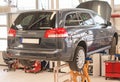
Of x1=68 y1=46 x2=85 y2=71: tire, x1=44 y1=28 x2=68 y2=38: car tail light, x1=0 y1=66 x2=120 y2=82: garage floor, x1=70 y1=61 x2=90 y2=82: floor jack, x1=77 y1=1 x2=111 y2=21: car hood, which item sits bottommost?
x1=0 y1=66 x2=120 y2=82: garage floor

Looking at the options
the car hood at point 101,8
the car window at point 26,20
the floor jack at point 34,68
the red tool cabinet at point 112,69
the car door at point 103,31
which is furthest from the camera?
the floor jack at point 34,68

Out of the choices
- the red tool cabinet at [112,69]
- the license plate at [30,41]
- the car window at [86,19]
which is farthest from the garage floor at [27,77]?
the license plate at [30,41]

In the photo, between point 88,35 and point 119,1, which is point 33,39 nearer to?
point 88,35

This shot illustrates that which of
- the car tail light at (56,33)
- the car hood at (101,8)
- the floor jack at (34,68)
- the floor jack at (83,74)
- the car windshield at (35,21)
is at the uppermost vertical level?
the car hood at (101,8)

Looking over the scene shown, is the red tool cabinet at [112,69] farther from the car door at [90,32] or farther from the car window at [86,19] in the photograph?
the car window at [86,19]

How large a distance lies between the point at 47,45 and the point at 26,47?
434 millimetres

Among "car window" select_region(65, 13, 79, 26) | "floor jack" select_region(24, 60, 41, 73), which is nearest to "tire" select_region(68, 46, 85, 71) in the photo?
"car window" select_region(65, 13, 79, 26)

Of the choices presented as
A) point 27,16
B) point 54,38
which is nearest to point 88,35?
point 54,38

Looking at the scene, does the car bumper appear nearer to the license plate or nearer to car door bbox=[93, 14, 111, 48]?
the license plate

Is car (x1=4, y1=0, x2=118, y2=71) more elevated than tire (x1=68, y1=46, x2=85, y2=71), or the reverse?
car (x1=4, y1=0, x2=118, y2=71)

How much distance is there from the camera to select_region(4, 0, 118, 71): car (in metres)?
3.87

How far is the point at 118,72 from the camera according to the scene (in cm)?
816

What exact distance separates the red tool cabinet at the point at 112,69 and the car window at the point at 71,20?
14.4 feet

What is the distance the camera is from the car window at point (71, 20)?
403 centimetres
